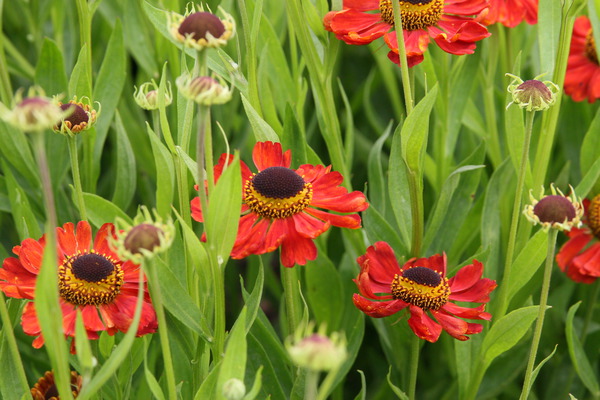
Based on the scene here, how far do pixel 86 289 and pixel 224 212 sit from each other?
185 millimetres

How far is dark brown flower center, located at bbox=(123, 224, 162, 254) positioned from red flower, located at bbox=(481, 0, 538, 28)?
58cm

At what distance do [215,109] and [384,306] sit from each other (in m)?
0.54

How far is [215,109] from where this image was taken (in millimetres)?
1259

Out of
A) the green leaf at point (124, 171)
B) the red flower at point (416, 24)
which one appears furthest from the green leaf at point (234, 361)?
the green leaf at point (124, 171)

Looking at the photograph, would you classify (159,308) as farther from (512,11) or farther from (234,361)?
(512,11)

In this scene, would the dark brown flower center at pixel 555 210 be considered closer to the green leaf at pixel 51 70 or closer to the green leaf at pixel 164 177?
the green leaf at pixel 164 177

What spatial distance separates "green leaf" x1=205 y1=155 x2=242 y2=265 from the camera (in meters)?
0.65

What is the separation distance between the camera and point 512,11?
1.03 meters

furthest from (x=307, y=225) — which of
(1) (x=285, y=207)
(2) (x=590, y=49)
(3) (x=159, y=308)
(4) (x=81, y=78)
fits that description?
(2) (x=590, y=49)

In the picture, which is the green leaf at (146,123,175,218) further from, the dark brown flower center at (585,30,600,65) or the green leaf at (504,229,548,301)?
the dark brown flower center at (585,30,600,65)

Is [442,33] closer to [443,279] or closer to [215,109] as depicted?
[443,279]

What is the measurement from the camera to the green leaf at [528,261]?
0.86 metres

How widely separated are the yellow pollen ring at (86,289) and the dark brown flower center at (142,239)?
22 cm

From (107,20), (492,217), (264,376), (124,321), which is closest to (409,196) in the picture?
(492,217)
